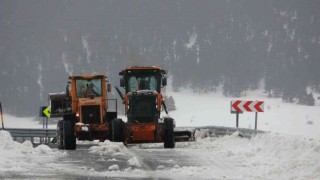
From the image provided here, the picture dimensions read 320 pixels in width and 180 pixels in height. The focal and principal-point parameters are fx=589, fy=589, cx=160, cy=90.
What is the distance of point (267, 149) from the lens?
16594 mm

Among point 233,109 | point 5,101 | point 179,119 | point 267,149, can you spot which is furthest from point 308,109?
point 267,149

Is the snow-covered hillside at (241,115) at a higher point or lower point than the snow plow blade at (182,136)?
lower

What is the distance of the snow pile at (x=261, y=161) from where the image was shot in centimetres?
1209

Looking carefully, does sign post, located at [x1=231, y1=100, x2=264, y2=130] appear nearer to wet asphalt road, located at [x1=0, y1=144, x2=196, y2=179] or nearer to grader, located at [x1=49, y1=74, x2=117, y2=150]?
grader, located at [x1=49, y1=74, x2=117, y2=150]

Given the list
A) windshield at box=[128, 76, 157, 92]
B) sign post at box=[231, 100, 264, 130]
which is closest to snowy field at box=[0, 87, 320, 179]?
sign post at box=[231, 100, 264, 130]

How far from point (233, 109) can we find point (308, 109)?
399 ft

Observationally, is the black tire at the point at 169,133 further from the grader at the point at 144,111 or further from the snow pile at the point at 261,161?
the snow pile at the point at 261,161

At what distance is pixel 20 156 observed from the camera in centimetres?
1567

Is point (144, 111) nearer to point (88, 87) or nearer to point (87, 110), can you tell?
point (87, 110)

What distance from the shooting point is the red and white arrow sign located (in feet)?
82.3

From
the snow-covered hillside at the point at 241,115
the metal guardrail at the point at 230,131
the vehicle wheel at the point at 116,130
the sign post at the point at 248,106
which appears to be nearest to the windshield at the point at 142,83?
the vehicle wheel at the point at 116,130

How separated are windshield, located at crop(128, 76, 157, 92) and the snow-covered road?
4004mm

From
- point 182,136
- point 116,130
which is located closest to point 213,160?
point 116,130

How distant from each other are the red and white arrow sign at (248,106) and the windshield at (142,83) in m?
4.75
